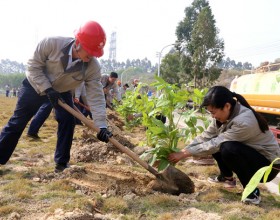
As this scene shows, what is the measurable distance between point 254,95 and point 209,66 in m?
19.0

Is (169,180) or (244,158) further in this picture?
(169,180)

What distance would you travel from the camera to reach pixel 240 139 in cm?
271

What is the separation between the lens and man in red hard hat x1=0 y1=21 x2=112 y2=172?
9.38 ft

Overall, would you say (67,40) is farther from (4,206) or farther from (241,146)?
(241,146)

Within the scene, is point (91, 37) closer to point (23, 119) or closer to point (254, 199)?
point (23, 119)

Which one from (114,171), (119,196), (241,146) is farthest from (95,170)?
(241,146)

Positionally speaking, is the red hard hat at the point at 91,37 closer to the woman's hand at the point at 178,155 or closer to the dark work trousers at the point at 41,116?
the woman's hand at the point at 178,155

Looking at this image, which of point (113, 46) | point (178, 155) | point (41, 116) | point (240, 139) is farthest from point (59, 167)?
point (113, 46)

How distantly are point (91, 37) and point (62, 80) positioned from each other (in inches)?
25.3

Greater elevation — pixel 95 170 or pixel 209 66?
pixel 209 66

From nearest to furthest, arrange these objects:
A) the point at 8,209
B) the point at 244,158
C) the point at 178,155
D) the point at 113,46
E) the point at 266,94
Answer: the point at 8,209 → the point at 244,158 → the point at 178,155 → the point at 266,94 → the point at 113,46

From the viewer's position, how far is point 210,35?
2452 cm

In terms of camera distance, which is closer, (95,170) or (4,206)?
(4,206)

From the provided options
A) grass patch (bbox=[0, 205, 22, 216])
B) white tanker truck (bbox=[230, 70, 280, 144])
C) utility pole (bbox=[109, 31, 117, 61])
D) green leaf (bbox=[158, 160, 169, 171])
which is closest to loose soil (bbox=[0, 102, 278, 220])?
grass patch (bbox=[0, 205, 22, 216])
